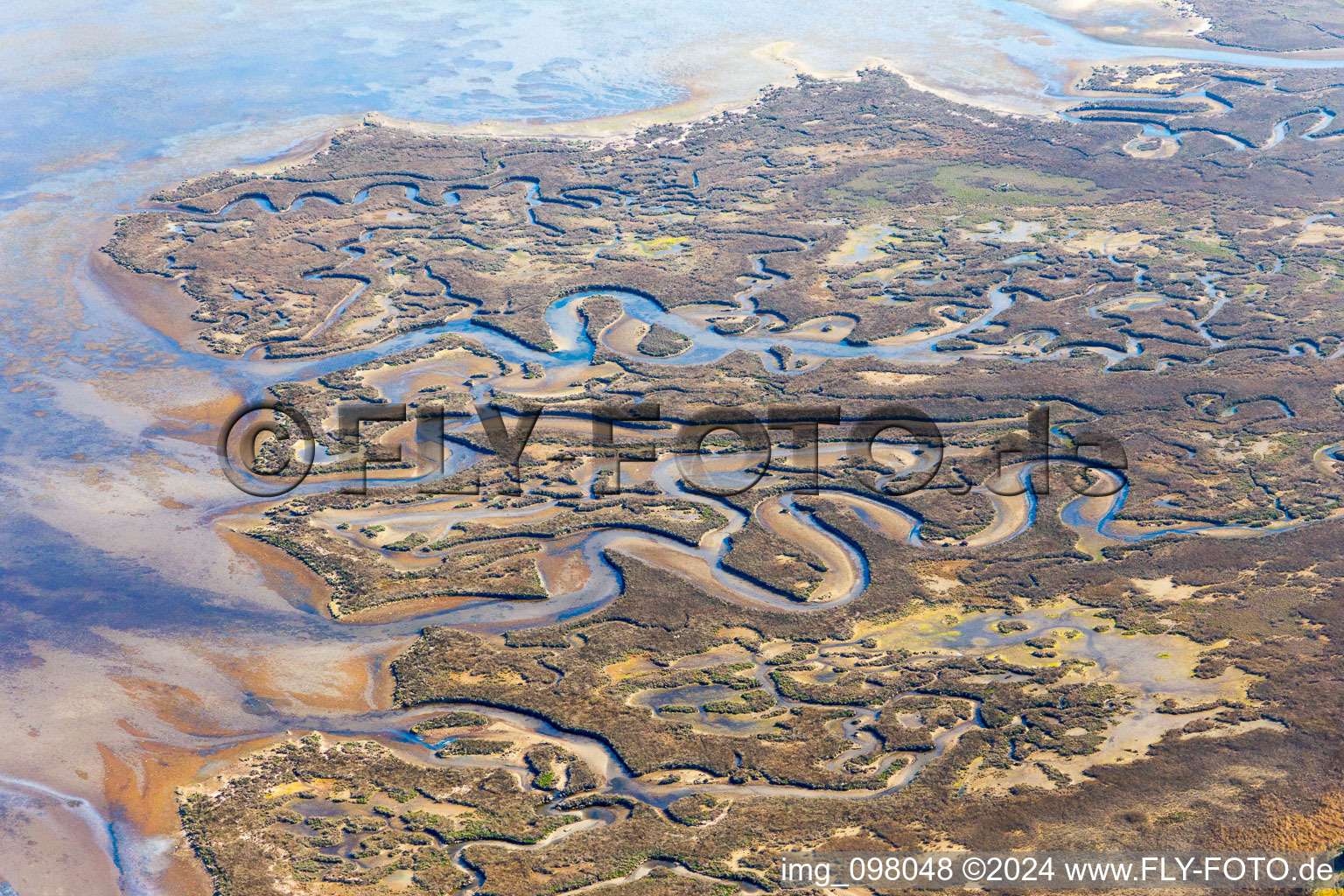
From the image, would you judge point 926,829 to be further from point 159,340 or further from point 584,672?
point 159,340

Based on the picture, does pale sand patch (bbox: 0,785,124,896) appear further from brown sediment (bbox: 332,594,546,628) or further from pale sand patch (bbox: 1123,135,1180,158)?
pale sand patch (bbox: 1123,135,1180,158)

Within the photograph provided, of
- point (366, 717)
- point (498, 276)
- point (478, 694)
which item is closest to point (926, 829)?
point (478, 694)

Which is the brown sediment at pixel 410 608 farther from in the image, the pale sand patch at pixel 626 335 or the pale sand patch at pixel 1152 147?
the pale sand patch at pixel 1152 147

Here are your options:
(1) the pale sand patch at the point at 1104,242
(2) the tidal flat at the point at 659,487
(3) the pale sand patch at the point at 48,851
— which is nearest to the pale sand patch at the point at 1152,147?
(2) the tidal flat at the point at 659,487

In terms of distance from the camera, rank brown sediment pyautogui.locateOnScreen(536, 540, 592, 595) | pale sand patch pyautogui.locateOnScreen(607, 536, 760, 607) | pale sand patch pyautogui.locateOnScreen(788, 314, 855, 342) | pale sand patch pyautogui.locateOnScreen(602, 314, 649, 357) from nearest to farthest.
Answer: pale sand patch pyautogui.locateOnScreen(607, 536, 760, 607) < brown sediment pyautogui.locateOnScreen(536, 540, 592, 595) < pale sand patch pyautogui.locateOnScreen(602, 314, 649, 357) < pale sand patch pyautogui.locateOnScreen(788, 314, 855, 342)

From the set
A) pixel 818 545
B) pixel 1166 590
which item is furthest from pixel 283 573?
pixel 1166 590

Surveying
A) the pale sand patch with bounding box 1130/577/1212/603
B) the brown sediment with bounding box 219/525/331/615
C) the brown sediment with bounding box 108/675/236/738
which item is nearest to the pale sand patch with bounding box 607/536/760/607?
the brown sediment with bounding box 219/525/331/615

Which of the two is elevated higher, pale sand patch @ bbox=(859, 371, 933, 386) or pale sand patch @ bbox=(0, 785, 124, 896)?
pale sand patch @ bbox=(859, 371, 933, 386)

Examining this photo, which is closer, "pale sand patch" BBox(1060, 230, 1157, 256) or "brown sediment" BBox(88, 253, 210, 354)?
"brown sediment" BBox(88, 253, 210, 354)

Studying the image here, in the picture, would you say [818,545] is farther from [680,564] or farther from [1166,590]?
[1166,590]

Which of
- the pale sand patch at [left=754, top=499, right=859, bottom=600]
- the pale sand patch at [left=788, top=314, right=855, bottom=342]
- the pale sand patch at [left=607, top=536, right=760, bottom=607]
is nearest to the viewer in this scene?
the pale sand patch at [left=607, top=536, right=760, bottom=607]

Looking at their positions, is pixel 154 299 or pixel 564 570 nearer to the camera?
pixel 564 570

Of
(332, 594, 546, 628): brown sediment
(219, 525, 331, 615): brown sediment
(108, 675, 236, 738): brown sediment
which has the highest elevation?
(219, 525, 331, 615): brown sediment
